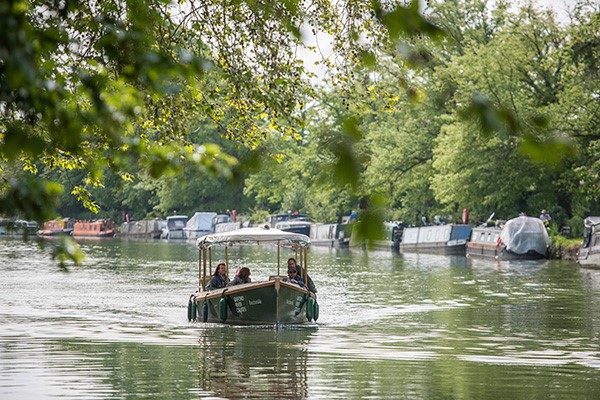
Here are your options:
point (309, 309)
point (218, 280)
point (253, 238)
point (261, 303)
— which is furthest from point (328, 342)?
point (253, 238)

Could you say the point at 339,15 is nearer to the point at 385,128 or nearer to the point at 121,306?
the point at 121,306

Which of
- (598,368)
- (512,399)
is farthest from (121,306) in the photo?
(512,399)

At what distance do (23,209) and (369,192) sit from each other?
270cm

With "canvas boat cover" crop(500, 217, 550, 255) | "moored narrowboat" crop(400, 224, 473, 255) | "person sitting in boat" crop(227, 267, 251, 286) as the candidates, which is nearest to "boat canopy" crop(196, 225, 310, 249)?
"person sitting in boat" crop(227, 267, 251, 286)

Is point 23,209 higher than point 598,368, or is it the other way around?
point 23,209

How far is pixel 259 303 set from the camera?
2731 centimetres

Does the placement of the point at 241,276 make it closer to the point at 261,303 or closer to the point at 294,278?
the point at 261,303

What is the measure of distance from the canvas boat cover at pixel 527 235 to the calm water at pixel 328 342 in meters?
12.4

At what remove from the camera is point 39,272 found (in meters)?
52.2

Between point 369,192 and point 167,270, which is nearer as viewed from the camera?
point 369,192

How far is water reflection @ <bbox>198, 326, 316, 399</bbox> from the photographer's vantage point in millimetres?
17156

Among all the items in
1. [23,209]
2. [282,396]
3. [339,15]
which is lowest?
[282,396]

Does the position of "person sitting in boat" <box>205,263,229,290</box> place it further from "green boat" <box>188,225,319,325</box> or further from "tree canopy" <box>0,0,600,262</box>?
"tree canopy" <box>0,0,600,262</box>

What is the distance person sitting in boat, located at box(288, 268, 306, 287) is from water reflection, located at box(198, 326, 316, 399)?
1.12 metres
